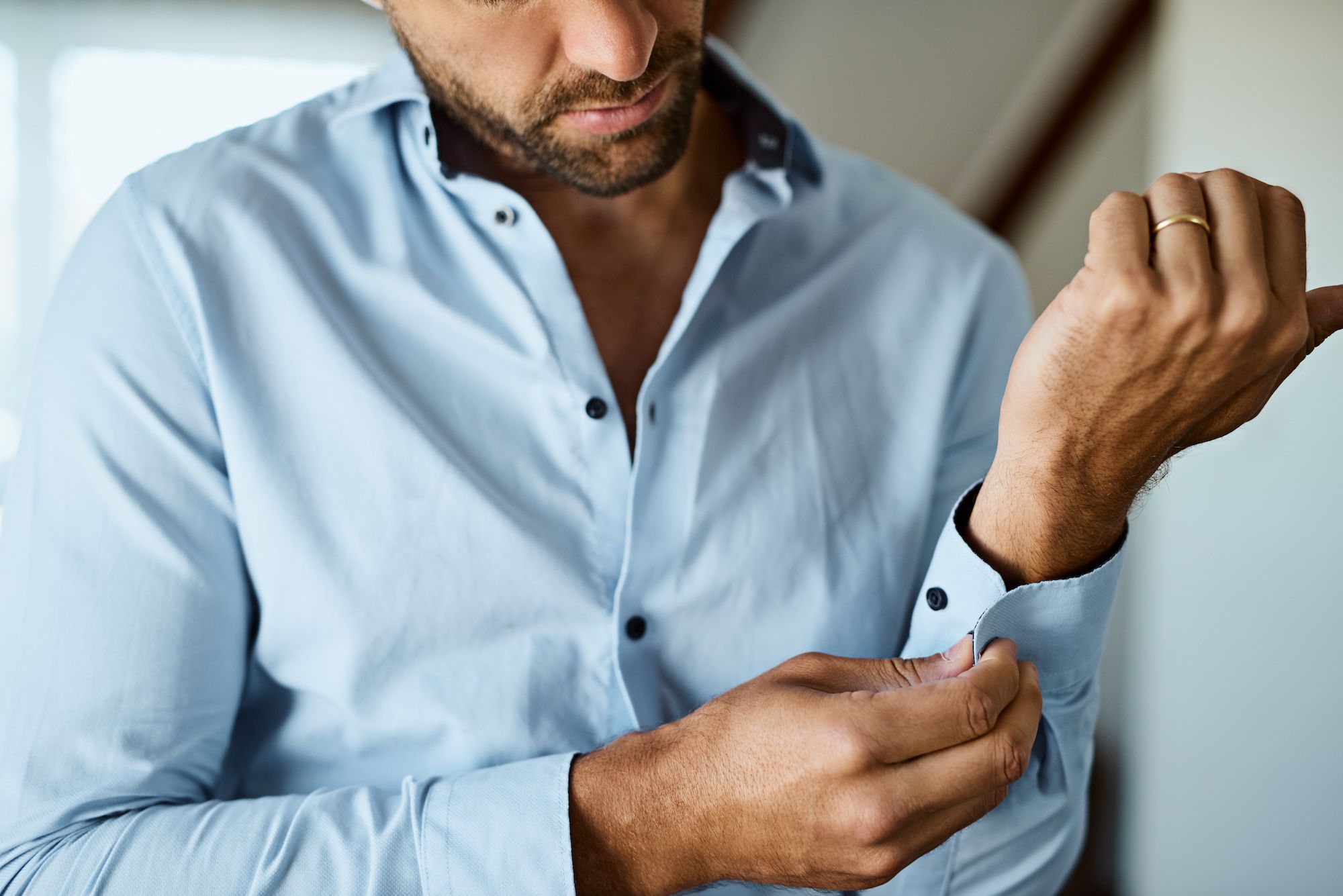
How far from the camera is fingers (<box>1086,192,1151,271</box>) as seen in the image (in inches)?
24.5

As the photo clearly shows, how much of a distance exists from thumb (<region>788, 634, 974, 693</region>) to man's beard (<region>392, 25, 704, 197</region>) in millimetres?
453

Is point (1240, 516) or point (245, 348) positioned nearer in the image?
point (245, 348)

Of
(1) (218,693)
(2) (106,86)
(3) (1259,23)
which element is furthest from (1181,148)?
(2) (106,86)

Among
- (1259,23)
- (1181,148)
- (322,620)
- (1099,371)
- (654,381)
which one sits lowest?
(322,620)

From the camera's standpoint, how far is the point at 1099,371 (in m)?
0.66

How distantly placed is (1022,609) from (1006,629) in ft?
0.07

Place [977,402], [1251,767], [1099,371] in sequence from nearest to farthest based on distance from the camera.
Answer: [1099,371], [977,402], [1251,767]

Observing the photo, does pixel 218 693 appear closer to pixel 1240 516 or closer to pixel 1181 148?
pixel 1240 516

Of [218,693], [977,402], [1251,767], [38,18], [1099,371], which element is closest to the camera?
[1099,371]

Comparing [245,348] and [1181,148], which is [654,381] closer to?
[245,348]

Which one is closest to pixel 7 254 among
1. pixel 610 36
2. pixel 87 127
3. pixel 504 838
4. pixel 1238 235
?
pixel 87 127

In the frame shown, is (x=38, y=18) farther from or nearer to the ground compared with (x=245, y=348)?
nearer to the ground

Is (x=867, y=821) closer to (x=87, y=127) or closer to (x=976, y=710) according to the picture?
(x=976, y=710)

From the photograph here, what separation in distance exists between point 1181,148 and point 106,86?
1.98m
